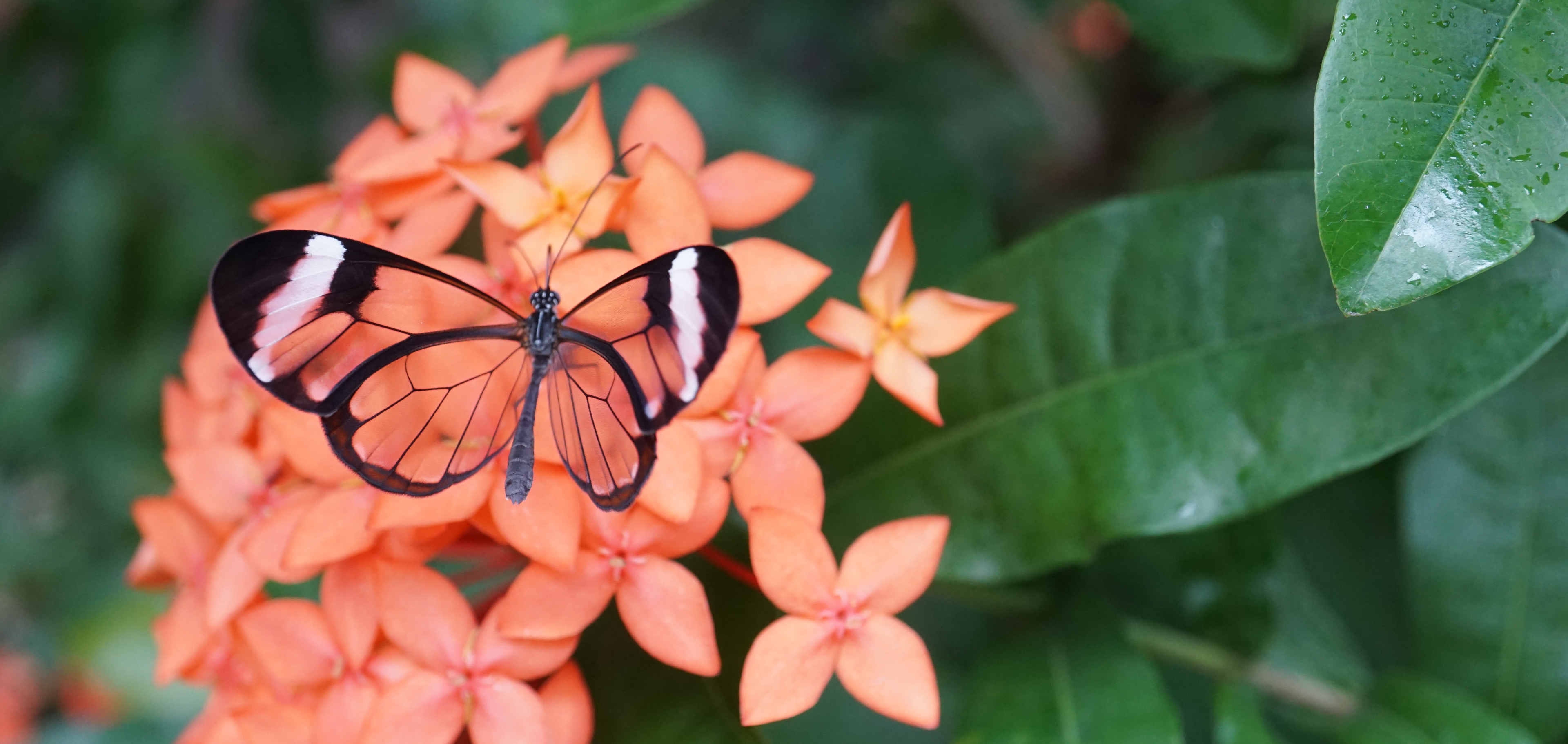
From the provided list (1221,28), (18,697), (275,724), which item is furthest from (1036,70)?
(18,697)

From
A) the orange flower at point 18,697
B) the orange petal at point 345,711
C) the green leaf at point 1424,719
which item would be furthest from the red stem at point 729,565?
the orange flower at point 18,697

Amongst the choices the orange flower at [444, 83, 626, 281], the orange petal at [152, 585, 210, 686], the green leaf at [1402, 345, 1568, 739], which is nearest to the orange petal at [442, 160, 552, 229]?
the orange flower at [444, 83, 626, 281]

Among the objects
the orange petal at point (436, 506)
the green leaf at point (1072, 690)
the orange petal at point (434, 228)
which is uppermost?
the orange petal at point (434, 228)

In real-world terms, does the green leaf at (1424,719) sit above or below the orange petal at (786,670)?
below

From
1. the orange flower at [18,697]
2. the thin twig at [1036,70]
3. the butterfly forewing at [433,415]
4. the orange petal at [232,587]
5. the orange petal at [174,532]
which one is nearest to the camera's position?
the butterfly forewing at [433,415]

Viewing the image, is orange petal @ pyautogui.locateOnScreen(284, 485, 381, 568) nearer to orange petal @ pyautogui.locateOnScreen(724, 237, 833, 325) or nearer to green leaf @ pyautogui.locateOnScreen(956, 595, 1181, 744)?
orange petal @ pyautogui.locateOnScreen(724, 237, 833, 325)

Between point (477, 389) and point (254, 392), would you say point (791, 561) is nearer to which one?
point (477, 389)

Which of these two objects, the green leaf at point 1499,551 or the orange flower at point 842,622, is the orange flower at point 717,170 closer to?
the orange flower at point 842,622
